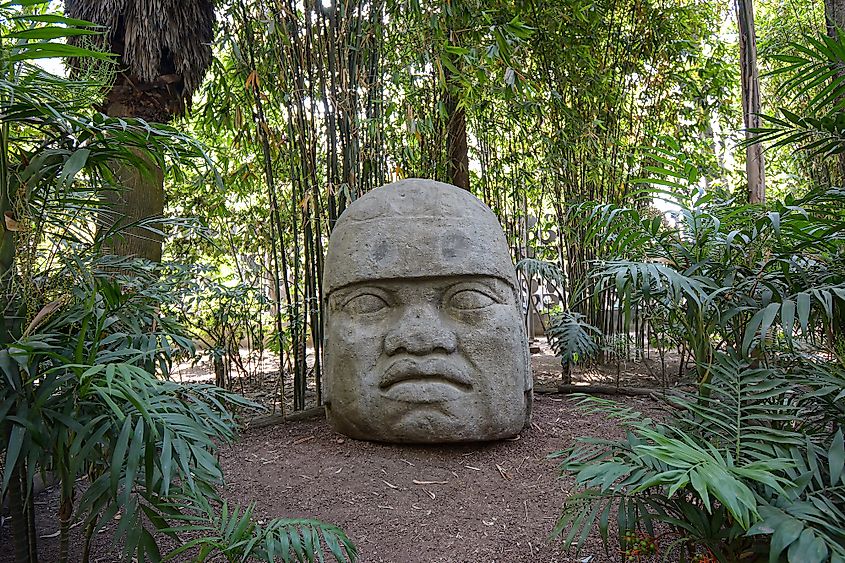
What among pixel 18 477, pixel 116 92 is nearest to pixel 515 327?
pixel 18 477

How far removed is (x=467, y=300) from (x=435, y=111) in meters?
1.81

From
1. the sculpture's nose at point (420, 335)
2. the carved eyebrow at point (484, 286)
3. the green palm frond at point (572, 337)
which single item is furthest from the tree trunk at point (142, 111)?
the green palm frond at point (572, 337)

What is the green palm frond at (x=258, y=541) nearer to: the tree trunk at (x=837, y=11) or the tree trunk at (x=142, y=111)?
the tree trunk at (x=142, y=111)

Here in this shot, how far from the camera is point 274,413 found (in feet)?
11.8

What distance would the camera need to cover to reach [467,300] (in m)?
2.81

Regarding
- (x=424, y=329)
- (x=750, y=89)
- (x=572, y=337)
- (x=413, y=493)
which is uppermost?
(x=750, y=89)

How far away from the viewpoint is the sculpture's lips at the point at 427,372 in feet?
8.86

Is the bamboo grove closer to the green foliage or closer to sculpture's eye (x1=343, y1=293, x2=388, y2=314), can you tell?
sculpture's eye (x1=343, y1=293, x2=388, y2=314)

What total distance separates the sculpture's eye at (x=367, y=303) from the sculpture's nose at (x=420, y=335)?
0.15 m

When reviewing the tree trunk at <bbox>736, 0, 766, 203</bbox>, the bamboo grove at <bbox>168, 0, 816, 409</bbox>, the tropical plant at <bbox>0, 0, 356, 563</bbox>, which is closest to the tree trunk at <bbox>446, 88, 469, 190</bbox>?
the bamboo grove at <bbox>168, 0, 816, 409</bbox>

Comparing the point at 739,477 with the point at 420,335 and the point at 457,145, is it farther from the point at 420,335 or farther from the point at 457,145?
the point at 457,145

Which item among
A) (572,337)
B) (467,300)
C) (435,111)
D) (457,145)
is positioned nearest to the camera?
(467,300)

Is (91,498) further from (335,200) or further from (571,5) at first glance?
(571,5)

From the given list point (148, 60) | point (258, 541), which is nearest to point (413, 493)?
point (258, 541)
